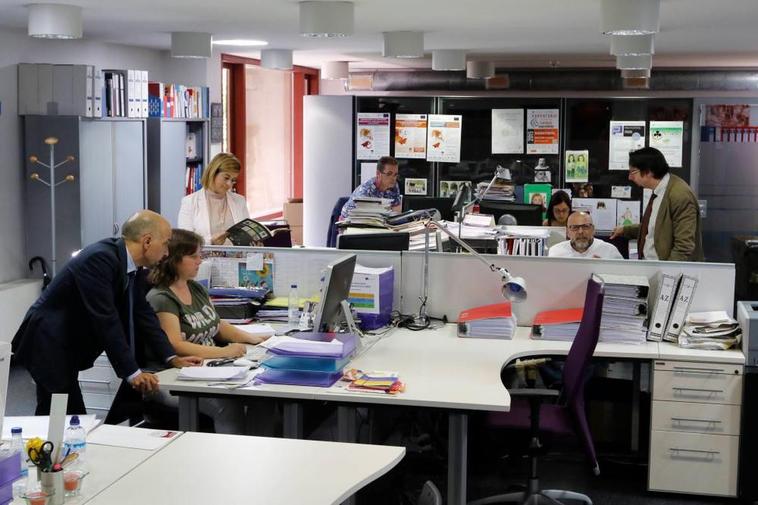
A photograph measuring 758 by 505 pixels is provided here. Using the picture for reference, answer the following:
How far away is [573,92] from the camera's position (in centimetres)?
1266

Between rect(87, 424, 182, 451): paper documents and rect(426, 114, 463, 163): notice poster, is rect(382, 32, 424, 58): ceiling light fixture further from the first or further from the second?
rect(87, 424, 182, 451): paper documents

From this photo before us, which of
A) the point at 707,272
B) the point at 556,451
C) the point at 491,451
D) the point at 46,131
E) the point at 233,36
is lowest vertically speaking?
the point at 556,451

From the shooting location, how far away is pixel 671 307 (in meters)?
5.10

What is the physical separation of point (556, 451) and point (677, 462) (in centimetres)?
82

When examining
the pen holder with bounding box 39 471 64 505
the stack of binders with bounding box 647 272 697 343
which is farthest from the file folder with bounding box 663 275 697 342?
the pen holder with bounding box 39 471 64 505

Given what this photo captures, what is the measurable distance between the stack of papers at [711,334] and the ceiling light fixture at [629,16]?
66.3 inches

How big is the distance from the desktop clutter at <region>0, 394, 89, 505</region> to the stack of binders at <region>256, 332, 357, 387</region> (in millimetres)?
1290

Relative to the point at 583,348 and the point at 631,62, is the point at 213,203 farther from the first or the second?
the point at 631,62

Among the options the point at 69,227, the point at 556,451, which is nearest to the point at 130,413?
the point at 556,451

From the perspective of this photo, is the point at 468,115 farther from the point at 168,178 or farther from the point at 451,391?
the point at 451,391

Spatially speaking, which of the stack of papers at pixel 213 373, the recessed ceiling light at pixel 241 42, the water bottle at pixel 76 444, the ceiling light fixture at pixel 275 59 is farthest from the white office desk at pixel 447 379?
the ceiling light fixture at pixel 275 59

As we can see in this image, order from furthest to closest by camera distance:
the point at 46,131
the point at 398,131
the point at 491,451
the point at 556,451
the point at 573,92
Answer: the point at 573,92 < the point at 398,131 < the point at 46,131 < the point at 556,451 < the point at 491,451

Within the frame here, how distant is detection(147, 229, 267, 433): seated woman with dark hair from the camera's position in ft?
14.7

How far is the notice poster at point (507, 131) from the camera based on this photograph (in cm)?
1161
